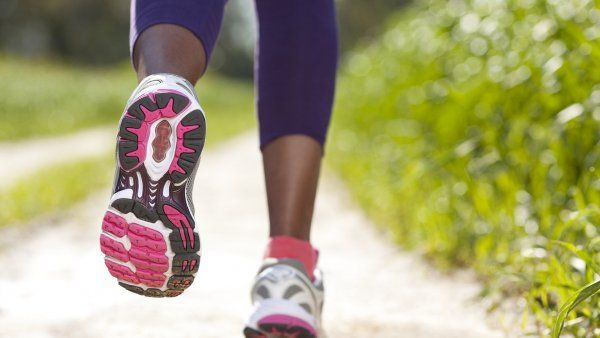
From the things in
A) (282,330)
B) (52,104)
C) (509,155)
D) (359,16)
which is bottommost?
(282,330)

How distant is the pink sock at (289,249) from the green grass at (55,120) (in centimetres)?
158

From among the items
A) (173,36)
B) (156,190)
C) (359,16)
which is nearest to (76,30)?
(359,16)

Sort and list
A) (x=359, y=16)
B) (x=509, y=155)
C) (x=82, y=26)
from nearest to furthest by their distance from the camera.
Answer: (x=509, y=155) → (x=359, y=16) → (x=82, y=26)

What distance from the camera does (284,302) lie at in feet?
3.74

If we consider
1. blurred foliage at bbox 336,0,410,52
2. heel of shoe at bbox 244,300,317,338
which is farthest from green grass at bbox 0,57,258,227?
blurred foliage at bbox 336,0,410,52

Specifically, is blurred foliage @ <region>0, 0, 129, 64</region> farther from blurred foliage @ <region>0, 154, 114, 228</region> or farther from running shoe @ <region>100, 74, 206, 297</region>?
running shoe @ <region>100, 74, 206, 297</region>

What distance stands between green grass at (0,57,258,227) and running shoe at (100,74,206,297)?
1.73 meters

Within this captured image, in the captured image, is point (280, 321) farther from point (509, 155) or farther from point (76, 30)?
point (76, 30)

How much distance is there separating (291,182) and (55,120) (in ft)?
28.4

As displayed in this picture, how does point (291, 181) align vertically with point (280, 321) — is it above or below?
above

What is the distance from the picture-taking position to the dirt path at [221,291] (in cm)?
140

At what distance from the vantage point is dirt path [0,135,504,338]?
54.9 inches

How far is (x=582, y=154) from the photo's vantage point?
1707mm

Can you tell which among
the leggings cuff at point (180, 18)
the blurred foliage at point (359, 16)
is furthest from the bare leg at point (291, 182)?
the blurred foliage at point (359, 16)
